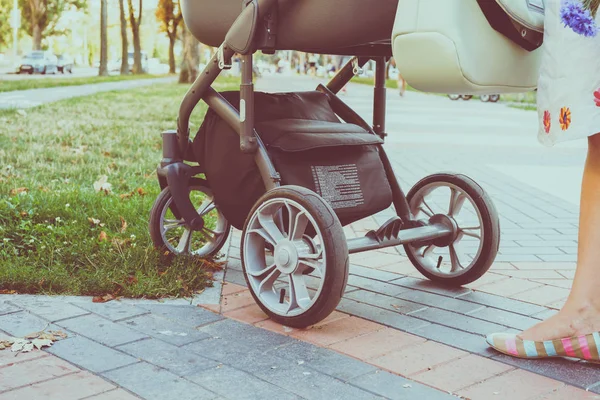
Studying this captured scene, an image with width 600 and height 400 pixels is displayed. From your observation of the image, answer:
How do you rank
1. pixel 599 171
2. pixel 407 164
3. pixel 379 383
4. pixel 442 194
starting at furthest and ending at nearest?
pixel 407 164 → pixel 442 194 → pixel 599 171 → pixel 379 383

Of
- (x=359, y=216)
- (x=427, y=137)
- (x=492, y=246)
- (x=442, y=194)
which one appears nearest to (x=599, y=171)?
(x=492, y=246)

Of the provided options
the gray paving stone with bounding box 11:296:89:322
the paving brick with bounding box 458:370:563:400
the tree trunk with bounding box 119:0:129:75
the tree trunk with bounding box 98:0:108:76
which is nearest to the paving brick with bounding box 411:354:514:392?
the paving brick with bounding box 458:370:563:400

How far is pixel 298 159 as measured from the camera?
315cm

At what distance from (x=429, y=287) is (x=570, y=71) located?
1343 millimetres

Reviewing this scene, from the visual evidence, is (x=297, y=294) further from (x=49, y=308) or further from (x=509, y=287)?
(x=509, y=287)

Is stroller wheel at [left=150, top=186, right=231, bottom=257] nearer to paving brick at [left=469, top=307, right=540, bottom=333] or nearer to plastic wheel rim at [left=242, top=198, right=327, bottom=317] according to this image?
plastic wheel rim at [left=242, top=198, right=327, bottom=317]

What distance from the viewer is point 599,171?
2.60 m

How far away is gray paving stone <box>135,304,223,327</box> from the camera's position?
296 cm

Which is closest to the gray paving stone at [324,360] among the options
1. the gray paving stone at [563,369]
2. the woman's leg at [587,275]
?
the gray paving stone at [563,369]

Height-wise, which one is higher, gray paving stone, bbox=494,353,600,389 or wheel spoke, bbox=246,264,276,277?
wheel spoke, bbox=246,264,276,277

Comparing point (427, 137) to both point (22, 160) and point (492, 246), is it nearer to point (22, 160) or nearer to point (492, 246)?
point (22, 160)

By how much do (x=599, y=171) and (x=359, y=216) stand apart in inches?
39.2

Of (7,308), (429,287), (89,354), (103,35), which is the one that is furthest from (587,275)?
(103,35)

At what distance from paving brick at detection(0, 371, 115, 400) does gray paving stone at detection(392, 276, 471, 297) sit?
1584 mm
